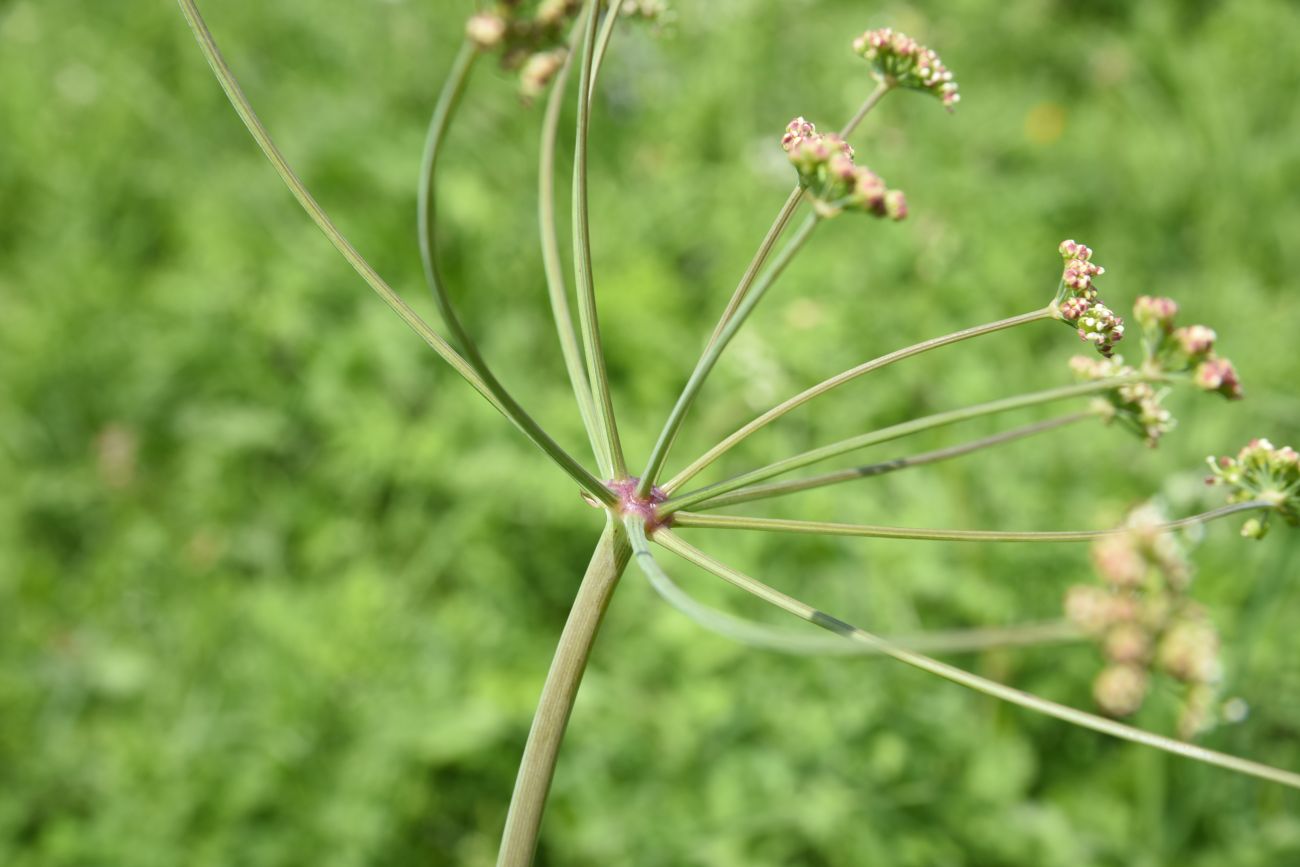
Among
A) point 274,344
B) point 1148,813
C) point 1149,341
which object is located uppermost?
point 274,344

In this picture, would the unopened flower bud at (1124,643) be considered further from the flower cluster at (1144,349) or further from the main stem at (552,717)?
the main stem at (552,717)

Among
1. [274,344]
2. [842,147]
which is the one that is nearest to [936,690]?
[842,147]

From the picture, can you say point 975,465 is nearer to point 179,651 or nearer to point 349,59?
point 179,651

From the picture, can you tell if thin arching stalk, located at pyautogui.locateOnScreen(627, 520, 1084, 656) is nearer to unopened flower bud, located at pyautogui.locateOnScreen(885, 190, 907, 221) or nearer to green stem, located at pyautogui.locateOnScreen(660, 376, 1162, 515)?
green stem, located at pyautogui.locateOnScreen(660, 376, 1162, 515)

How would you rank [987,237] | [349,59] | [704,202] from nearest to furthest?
[987,237], [704,202], [349,59]

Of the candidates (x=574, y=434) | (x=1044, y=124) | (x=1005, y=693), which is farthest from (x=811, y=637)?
(x=1044, y=124)
